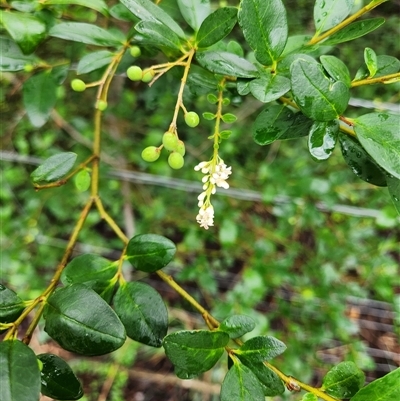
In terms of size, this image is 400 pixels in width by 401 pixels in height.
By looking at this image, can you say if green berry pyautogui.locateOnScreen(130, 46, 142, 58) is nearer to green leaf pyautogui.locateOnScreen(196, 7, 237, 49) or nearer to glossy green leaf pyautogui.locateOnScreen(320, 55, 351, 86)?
green leaf pyautogui.locateOnScreen(196, 7, 237, 49)

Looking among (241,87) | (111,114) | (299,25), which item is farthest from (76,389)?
(299,25)

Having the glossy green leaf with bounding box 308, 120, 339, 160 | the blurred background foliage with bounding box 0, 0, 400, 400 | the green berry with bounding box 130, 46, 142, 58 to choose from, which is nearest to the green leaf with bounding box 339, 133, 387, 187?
the glossy green leaf with bounding box 308, 120, 339, 160

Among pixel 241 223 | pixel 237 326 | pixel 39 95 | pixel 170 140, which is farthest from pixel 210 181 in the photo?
pixel 241 223

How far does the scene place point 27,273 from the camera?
5.14 ft

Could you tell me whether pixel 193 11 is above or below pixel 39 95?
above

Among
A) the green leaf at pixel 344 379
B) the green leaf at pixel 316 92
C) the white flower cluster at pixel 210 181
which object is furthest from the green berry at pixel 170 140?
the green leaf at pixel 344 379

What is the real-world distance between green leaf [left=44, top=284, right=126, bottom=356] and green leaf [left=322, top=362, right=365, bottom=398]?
0.29 m

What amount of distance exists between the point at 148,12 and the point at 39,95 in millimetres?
357

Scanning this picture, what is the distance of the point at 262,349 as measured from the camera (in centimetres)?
57

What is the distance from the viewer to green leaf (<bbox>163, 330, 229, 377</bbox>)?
0.55m

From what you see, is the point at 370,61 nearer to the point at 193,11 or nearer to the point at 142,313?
the point at 193,11

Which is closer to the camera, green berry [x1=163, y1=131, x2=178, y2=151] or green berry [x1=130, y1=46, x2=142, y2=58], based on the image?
green berry [x1=163, y1=131, x2=178, y2=151]

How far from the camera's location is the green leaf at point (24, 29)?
628 mm

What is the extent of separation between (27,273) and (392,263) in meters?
1.30
